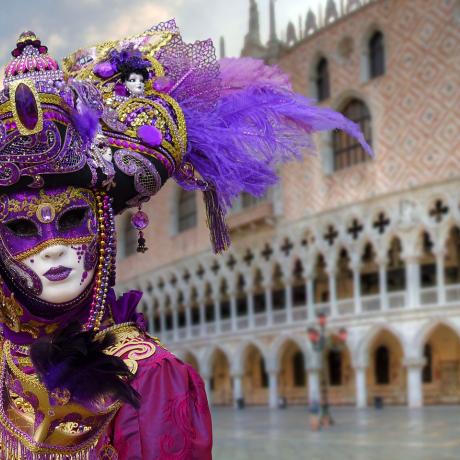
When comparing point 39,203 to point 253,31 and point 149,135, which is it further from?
point 253,31

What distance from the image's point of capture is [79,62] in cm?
202

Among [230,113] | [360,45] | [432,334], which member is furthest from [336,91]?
[230,113]

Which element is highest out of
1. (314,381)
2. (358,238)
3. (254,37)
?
(254,37)

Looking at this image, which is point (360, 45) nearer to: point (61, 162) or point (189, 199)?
point (189, 199)

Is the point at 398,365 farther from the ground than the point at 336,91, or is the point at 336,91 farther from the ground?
the point at 336,91

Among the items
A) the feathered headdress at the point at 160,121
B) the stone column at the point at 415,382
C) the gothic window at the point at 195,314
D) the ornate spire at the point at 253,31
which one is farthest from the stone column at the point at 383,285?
the feathered headdress at the point at 160,121

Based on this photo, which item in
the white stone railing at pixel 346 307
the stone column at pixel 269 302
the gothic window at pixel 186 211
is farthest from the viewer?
the gothic window at pixel 186 211

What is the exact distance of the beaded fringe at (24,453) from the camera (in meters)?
1.74

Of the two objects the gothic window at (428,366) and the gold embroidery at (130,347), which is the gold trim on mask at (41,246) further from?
the gothic window at (428,366)

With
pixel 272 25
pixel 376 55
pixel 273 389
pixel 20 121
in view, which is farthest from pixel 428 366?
pixel 20 121

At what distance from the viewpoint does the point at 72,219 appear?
5.92 ft

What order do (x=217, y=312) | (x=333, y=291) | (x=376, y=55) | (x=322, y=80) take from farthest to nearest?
(x=217, y=312), (x=322, y=80), (x=333, y=291), (x=376, y=55)

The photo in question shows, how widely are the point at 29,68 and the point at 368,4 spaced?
20191mm

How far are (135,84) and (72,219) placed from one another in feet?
1.09
